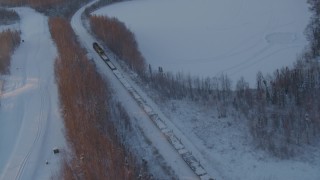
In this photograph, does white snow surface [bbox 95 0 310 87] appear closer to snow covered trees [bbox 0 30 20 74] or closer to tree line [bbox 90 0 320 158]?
tree line [bbox 90 0 320 158]

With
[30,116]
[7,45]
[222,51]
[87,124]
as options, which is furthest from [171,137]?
[7,45]

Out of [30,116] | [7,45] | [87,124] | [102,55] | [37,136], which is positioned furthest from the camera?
[7,45]

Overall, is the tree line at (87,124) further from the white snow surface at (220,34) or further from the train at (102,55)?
the white snow surface at (220,34)

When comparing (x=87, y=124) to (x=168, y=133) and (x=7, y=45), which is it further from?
(x=7, y=45)

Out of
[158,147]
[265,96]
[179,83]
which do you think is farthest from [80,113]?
[265,96]

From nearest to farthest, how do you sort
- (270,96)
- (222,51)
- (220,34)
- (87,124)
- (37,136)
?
(87,124) → (37,136) → (270,96) → (222,51) → (220,34)

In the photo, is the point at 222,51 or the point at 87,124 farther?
the point at 222,51

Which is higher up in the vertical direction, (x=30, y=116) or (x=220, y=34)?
(x=220, y=34)
